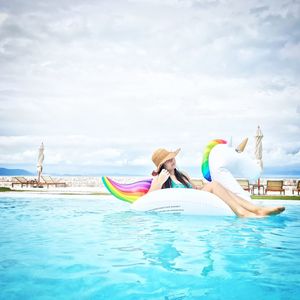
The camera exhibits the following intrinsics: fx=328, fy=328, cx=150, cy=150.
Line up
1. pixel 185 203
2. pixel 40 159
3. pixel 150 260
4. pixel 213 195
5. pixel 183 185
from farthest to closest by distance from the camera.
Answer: pixel 40 159 < pixel 183 185 < pixel 185 203 < pixel 213 195 < pixel 150 260

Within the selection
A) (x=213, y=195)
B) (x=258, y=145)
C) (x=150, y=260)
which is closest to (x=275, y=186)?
(x=258, y=145)

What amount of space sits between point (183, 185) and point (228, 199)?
4.08 feet

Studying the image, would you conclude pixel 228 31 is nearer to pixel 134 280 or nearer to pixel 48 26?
pixel 48 26

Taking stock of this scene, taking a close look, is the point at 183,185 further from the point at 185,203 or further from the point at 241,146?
the point at 241,146

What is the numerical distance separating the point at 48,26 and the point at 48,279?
19256mm

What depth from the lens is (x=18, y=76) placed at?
24484 mm

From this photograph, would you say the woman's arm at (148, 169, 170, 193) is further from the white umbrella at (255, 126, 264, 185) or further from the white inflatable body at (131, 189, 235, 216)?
the white umbrella at (255, 126, 264, 185)

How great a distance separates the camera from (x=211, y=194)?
6.83 meters

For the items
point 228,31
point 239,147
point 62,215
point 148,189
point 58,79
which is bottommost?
point 62,215

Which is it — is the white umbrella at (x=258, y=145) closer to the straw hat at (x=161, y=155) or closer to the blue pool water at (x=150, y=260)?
the straw hat at (x=161, y=155)

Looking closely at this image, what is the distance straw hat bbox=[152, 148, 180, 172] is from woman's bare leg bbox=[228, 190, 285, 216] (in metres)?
1.53

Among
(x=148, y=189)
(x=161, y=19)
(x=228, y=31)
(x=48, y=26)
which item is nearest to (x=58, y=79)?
(x=48, y=26)

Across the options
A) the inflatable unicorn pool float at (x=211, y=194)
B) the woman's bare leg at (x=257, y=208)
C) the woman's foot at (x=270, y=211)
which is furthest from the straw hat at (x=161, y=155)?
the woman's foot at (x=270, y=211)

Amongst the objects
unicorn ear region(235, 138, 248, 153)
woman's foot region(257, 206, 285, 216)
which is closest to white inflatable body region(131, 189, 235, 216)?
woman's foot region(257, 206, 285, 216)
